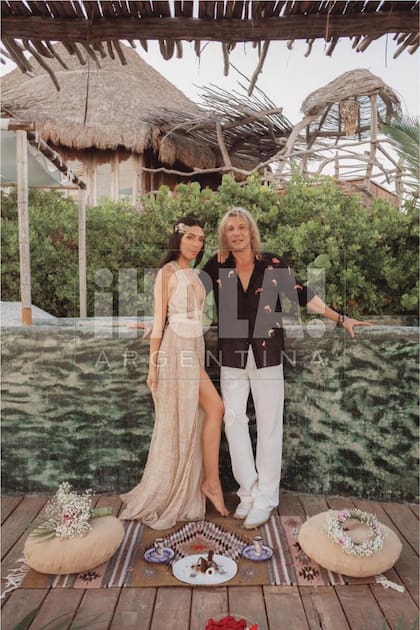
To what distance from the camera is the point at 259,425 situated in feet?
12.2

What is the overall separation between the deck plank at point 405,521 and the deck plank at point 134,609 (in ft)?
5.42

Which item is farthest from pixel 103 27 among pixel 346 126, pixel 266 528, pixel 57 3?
pixel 346 126

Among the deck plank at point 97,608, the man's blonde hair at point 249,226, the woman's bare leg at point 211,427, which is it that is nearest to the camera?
the deck plank at point 97,608

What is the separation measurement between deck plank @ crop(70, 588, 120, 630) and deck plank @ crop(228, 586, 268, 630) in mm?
610

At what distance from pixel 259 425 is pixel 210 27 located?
2487mm

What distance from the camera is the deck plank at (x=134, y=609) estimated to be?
262cm

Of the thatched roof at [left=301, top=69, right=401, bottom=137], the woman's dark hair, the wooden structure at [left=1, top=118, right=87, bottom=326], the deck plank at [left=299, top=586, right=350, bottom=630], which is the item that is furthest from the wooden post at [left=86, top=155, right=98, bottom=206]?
the deck plank at [left=299, top=586, right=350, bottom=630]

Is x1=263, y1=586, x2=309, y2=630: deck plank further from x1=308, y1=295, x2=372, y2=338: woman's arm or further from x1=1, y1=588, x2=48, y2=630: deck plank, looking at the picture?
x1=308, y1=295, x2=372, y2=338: woman's arm

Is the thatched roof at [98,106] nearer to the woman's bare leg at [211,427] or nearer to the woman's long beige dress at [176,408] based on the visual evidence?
the woman's long beige dress at [176,408]

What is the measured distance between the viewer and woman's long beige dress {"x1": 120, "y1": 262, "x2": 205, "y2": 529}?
3.65 meters

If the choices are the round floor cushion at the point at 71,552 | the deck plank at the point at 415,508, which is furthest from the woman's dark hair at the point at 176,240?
the deck plank at the point at 415,508

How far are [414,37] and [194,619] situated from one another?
2828mm

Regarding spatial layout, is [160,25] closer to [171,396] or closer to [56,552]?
[171,396]

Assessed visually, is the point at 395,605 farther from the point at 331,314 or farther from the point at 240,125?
the point at 240,125
